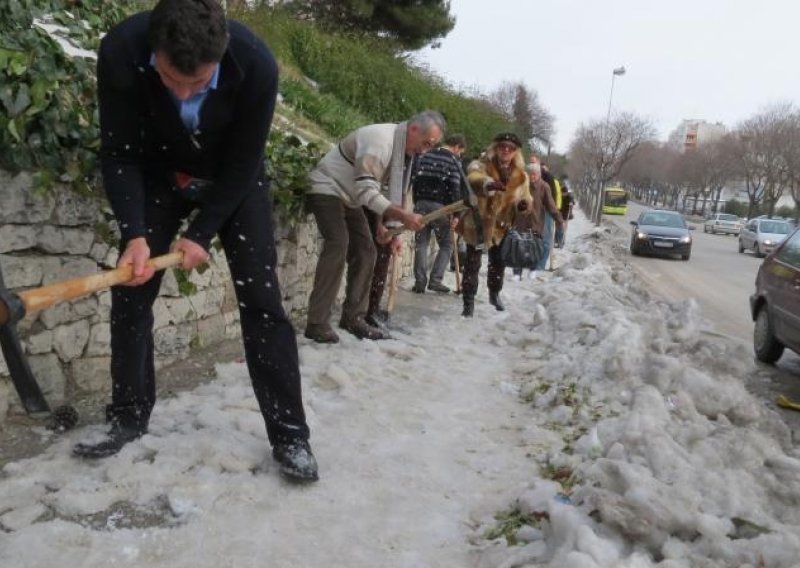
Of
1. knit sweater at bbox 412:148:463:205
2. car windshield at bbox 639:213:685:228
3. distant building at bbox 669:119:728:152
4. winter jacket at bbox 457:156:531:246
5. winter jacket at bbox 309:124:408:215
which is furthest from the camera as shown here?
distant building at bbox 669:119:728:152

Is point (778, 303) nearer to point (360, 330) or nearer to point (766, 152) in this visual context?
point (360, 330)

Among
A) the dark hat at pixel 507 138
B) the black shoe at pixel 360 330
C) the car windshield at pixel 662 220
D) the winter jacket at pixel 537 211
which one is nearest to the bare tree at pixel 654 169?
the car windshield at pixel 662 220

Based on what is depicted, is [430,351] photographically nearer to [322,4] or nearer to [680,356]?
[680,356]

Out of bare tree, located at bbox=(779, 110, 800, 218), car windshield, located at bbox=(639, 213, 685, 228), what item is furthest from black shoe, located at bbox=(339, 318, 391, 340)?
bare tree, located at bbox=(779, 110, 800, 218)

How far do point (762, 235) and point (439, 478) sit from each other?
26388 mm

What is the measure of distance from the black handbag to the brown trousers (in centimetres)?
209

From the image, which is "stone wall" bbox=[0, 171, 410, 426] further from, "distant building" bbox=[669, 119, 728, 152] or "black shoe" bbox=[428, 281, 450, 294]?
"distant building" bbox=[669, 119, 728, 152]

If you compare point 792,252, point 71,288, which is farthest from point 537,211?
point 71,288

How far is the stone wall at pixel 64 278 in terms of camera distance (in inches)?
128

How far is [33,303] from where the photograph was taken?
2.29 metres

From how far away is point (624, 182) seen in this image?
369 ft

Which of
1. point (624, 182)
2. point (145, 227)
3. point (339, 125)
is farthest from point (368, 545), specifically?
point (624, 182)

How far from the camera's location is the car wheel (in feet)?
22.4

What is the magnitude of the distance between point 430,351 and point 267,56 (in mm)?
3239
